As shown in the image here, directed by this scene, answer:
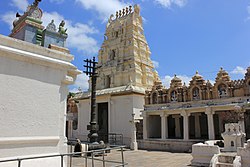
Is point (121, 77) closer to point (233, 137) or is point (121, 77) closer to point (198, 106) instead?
point (198, 106)

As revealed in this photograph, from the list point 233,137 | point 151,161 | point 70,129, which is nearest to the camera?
point 233,137

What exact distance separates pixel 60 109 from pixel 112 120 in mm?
19240

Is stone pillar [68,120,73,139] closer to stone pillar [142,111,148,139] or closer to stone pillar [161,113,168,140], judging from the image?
stone pillar [142,111,148,139]

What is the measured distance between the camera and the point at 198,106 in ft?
58.7

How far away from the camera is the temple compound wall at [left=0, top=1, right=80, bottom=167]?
387 cm

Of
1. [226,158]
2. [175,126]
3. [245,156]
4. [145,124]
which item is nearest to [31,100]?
[245,156]

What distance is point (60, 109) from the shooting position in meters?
4.71

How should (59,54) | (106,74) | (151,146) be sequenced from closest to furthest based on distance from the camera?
(59,54)
(151,146)
(106,74)

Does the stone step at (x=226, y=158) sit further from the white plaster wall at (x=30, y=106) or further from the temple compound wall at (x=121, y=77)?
the temple compound wall at (x=121, y=77)

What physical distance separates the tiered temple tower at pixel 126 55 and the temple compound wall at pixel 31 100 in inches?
727

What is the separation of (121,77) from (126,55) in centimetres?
290

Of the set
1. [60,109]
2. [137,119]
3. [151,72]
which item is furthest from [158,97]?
[60,109]

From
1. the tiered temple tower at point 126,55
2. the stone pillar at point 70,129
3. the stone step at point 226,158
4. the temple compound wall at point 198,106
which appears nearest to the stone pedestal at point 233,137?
the stone step at point 226,158

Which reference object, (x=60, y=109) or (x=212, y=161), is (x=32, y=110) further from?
(x=212, y=161)
